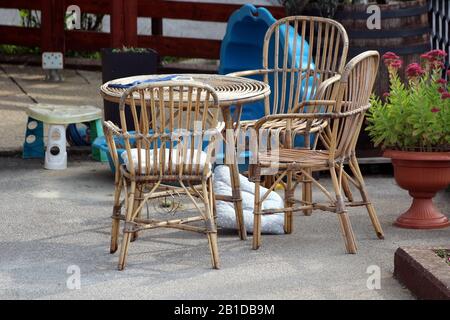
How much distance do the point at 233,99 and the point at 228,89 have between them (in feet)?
1.27

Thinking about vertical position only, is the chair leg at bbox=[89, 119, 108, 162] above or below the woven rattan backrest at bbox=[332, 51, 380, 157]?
below

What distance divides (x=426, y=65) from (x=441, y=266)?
183 cm

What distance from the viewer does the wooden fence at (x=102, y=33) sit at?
448 inches

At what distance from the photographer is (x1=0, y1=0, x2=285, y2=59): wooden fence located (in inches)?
448

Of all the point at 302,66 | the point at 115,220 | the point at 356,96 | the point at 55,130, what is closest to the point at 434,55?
the point at 356,96

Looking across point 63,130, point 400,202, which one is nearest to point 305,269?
point 400,202

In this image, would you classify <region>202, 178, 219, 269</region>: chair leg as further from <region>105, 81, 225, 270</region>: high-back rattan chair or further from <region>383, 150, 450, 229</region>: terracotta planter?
<region>383, 150, 450, 229</region>: terracotta planter

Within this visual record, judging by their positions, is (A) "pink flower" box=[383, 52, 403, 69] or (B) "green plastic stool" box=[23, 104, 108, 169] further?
(B) "green plastic stool" box=[23, 104, 108, 169]

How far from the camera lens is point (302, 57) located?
675 cm

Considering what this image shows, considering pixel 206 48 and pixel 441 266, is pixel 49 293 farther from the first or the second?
pixel 206 48

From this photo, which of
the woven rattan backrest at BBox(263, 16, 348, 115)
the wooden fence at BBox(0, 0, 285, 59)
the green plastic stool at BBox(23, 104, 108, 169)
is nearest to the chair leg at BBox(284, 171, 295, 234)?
the woven rattan backrest at BBox(263, 16, 348, 115)

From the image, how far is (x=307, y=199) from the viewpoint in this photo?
20.6ft

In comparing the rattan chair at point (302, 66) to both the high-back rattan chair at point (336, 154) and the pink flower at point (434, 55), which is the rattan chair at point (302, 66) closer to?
the high-back rattan chair at point (336, 154)

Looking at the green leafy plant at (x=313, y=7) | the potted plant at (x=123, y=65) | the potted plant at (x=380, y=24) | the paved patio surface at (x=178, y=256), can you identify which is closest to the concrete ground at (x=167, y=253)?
the paved patio surface at (x=178, y=256)
